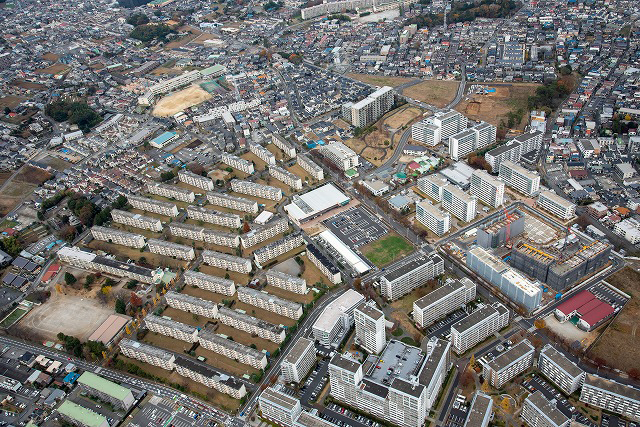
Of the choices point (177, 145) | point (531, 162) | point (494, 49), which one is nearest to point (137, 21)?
point (177, 145)

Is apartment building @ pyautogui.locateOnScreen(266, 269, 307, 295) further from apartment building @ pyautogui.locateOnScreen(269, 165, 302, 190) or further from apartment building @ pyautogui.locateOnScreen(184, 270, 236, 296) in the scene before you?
apartment building @ pyautogui.locateOnScreen(269, 165, 302, 190)

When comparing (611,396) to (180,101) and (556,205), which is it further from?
(180,101)

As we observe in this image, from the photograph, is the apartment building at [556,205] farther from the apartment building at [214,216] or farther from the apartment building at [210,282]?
the apartment building at [210,282]

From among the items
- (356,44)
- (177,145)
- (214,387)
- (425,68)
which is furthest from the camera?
(356,44)

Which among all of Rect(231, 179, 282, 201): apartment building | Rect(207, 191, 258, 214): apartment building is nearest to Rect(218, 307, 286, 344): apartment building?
Rect(207, 191, 258, 214): apartment building

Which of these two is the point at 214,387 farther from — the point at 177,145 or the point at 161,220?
the point at 177,145

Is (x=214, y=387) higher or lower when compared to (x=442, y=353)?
lower
